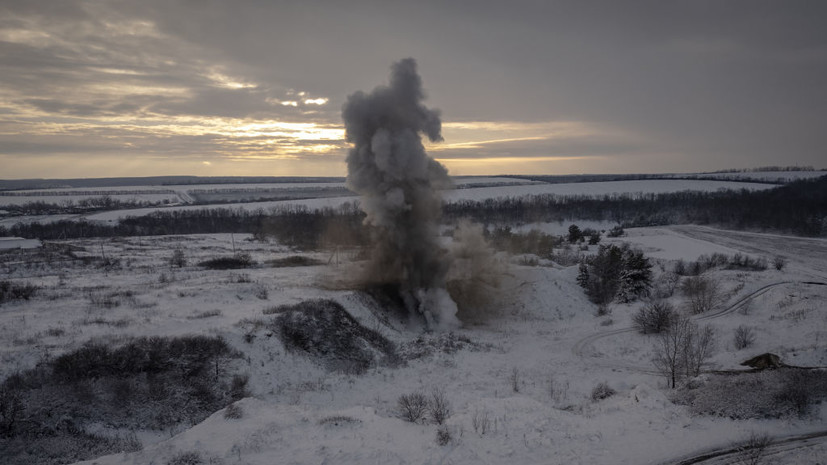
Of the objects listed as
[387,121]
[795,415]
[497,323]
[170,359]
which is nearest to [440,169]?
[387,121]

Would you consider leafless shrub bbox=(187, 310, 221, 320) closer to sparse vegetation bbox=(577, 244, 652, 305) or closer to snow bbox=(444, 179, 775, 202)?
sparse vegetation bbox=(577, 244, 652, 305)

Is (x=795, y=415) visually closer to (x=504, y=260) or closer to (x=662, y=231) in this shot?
(x=504, y=260)

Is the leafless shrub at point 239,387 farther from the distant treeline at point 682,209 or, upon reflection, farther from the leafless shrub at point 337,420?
the distant treeline at point 682,209

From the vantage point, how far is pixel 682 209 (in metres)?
128

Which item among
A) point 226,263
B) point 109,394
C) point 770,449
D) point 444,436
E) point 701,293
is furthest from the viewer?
point 226,263

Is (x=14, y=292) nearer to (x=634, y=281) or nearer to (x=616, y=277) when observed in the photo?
(x=634, y=281)

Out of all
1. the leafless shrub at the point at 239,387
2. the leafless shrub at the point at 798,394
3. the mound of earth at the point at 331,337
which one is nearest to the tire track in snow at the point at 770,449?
the leafless shrub at the point at 798,394

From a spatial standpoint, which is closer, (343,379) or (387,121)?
(343,379)

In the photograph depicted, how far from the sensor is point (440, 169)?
35.6 meters

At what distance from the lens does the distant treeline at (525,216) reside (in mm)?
86750

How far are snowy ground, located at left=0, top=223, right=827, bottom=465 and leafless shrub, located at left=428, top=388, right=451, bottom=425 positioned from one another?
608 mm

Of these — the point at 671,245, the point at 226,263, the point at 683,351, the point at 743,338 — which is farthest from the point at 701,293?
the point at 226,263

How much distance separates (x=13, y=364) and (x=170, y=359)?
228 inches

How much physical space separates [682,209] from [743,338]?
118 metres
